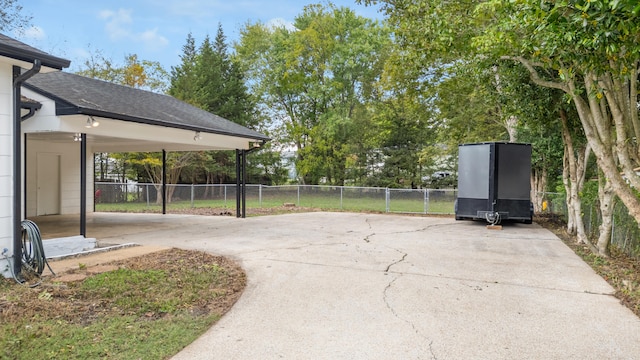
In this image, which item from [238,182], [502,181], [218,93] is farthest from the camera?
[218,93]

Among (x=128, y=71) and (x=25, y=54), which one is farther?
(x=128, y=71)

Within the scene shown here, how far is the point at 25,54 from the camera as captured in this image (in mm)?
5348

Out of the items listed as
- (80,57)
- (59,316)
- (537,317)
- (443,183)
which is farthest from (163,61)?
(537,317)

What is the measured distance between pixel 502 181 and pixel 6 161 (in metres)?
11.8

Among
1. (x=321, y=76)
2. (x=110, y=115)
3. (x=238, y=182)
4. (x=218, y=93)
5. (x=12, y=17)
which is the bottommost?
(x=238, y=182)

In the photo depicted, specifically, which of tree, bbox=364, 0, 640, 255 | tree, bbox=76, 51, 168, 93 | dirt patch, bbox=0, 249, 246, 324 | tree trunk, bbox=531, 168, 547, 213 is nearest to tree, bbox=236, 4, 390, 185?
tree, bbox=76, 51, 168, 93

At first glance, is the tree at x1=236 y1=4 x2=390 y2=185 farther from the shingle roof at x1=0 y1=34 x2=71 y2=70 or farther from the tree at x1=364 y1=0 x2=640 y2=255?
the shingle roof at x1=0 y1=34 x2=71 y2=70

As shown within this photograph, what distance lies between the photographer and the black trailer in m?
12.3

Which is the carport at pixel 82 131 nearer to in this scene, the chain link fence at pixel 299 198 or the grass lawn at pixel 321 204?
the grass lawn at pixel 321 204

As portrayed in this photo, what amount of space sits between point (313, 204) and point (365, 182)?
29.7ft

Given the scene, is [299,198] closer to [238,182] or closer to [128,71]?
[238,182]

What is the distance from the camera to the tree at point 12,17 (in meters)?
19.7

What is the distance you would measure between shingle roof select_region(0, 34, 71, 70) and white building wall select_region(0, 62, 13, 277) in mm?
305

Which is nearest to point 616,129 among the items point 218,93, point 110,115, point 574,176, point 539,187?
point 574,176
